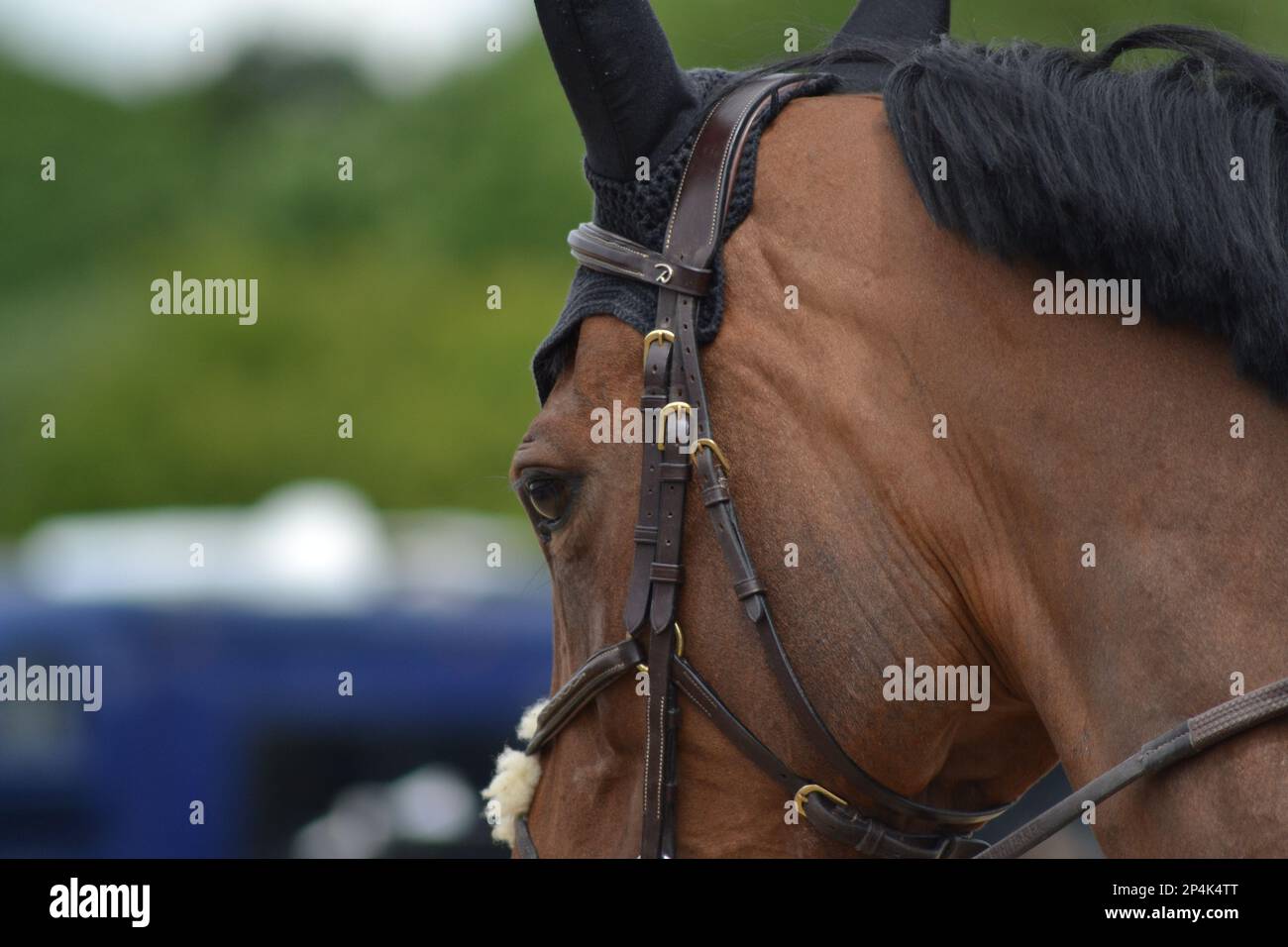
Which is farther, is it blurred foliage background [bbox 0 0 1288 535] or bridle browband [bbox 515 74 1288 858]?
blurred foliage background [bbox 0 0 1288 535]

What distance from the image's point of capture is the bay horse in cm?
208

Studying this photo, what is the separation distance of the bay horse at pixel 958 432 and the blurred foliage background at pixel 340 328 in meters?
11.8

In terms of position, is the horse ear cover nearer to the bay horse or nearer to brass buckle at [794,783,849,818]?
the bay horse

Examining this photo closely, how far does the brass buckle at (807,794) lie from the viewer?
237 centimetres

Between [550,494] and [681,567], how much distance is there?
0.29 m

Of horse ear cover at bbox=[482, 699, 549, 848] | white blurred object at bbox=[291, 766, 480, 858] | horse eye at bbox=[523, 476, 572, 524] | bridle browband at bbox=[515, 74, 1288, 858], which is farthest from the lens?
white blurred object at bbox=[291, 766, 480, 858]

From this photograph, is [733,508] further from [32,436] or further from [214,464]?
[32,436]

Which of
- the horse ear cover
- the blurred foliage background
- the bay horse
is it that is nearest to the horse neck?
the bay horse

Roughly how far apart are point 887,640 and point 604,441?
1.87 ft

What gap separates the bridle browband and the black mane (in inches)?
13.1

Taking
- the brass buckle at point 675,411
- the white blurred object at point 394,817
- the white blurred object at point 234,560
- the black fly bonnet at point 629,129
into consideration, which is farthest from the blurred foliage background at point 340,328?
the brass buckle at point 675,411

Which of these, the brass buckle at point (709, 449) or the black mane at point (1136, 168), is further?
the brass buckle at point (709, 449)

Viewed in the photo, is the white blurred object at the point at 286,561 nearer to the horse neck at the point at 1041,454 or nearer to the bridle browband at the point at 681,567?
the bridle browband at the point at 681,567
